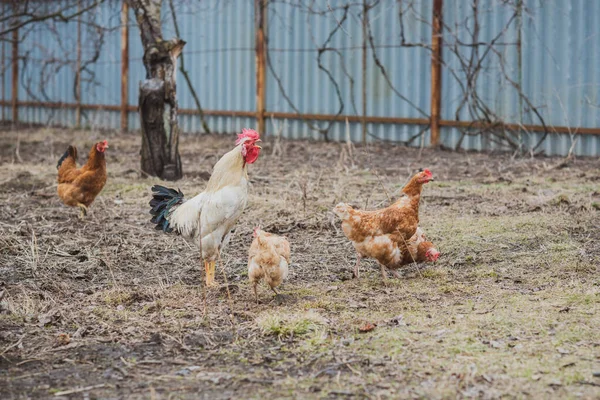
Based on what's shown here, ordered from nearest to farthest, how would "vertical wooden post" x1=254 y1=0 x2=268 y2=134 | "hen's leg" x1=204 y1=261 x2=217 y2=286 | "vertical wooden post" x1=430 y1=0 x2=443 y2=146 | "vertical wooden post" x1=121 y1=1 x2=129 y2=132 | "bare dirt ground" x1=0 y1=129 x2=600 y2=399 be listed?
"bare dirt ground" x1=0 y1=129 x2=600 y2=399
"hen's leg" x1=204 y1=261 x2=217 y2=286
"vertical wooden post" x1=430 y1=0 x2=443 y2=146
"vertical wooden post" x1=254 y1=0 x2=268 y2=134
"vertical wooden post" x1=121 y1=1 x2=129 y2=132

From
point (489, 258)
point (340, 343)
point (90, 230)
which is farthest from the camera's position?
point (90, 230)

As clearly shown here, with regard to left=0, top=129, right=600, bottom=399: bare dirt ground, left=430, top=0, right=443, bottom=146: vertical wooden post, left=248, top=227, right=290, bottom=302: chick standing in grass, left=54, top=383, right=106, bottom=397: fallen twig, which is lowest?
left=54, top=383, right=106, bottom=397: fallen twig

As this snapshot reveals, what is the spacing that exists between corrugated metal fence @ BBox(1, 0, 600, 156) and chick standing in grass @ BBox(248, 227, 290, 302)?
7.62 meters

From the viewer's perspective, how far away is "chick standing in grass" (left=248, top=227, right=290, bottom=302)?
5.11 m

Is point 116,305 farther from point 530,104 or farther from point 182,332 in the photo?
point 530,104

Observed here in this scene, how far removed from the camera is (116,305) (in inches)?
205

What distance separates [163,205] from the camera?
6.09m

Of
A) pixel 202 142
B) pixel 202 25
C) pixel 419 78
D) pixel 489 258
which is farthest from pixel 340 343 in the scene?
pixel 202 25

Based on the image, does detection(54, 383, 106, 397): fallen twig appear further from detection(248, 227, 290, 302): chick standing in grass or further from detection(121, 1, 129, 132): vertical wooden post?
detection(121, 1, 129, 132): vertical wooden post

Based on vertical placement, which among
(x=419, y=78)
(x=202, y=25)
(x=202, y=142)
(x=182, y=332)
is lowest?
(x=182, y=332)

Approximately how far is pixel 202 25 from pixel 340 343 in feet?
43.0

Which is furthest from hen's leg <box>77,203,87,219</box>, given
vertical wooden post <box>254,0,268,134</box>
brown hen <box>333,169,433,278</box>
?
vertical wooden post <box>254,0,268,134</box>

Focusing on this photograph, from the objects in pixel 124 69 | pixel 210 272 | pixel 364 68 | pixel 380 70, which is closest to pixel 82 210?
pixel 210 272

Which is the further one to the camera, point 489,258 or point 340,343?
point 489,258
